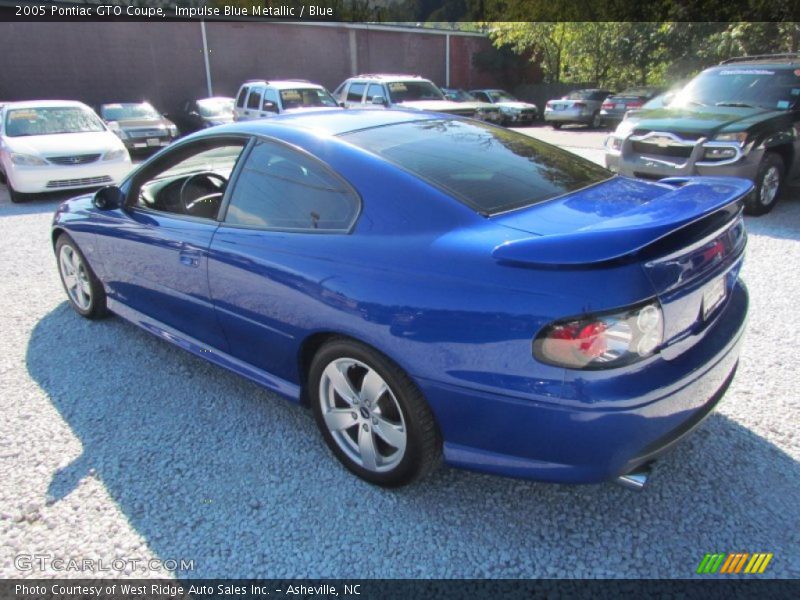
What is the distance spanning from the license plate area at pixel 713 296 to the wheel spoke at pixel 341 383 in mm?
1413

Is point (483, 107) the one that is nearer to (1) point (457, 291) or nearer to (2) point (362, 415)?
(2) point (362, 415)

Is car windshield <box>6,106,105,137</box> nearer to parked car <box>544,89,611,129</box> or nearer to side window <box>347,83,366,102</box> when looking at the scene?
side window <box>347,83,366,102</box>

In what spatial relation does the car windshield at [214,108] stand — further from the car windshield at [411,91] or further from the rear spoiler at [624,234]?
the rear spoiler at [624,234]

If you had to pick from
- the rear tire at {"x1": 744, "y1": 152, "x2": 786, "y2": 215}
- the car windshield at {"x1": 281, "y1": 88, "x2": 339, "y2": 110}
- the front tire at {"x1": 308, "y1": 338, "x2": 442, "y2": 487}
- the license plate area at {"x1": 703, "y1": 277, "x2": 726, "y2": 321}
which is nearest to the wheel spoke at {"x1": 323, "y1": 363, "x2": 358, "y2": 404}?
the front tire at {"x1": 308, "y1": 338, "x2": 442, "y2": 487}

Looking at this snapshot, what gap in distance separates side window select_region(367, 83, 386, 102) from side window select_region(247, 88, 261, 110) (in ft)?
8.72

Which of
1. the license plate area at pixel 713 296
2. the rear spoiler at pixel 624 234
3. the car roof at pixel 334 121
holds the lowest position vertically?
the license plate area at pixel 713 296

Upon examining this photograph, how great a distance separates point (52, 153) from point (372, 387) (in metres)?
8.86

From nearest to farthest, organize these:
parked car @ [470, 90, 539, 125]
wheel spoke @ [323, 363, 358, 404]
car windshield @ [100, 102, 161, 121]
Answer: wheel spoke @ [323, 363, 358, 404], car windshield @ [100, 102, 161, 121], parked car @ [470, 90, 539, 125]

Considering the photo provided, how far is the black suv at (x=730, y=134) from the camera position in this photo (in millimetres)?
6309

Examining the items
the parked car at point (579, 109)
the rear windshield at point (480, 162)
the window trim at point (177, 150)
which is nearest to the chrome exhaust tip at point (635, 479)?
the rear windshield at point (480, 162)

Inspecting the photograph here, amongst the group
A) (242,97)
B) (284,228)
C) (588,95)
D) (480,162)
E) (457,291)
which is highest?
(242,97)

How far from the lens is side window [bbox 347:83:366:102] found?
560 inches

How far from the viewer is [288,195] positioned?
8.63 ft

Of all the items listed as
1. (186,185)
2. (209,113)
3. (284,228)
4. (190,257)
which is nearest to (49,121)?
(209,113)
